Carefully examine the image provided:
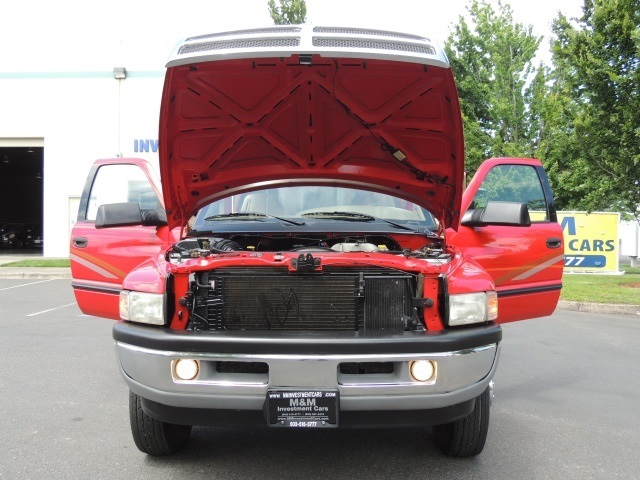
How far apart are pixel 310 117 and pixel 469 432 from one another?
2.15 meters

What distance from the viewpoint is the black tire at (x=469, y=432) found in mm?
3291

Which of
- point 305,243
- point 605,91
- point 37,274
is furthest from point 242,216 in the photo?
point 37,274

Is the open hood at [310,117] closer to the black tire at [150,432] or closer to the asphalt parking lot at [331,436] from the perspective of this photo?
the black tire at [150,432]

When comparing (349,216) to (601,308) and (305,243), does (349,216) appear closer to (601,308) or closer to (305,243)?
(305,243)

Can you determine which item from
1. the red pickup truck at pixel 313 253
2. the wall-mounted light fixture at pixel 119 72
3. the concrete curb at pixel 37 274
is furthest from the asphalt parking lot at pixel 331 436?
the wall-mounted light fixture at pixel 119 72

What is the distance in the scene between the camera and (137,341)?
288 centimetres

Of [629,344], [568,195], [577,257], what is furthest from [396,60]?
[568,195]

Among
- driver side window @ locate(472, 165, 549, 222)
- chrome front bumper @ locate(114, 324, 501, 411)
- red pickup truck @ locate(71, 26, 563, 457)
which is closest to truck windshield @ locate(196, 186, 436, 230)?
red pickup truck @ locate(71, 26, 563, 457)

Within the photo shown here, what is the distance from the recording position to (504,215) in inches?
161

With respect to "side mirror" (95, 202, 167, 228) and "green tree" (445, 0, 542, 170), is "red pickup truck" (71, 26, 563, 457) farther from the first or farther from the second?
"green tree" (445, 0, 542, 170)

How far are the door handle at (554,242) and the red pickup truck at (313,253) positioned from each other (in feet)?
0.04

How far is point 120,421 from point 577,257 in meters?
14.5

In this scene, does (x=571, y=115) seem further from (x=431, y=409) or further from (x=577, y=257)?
(x=431, y=409)

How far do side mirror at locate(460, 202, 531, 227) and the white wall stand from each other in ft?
60.6
